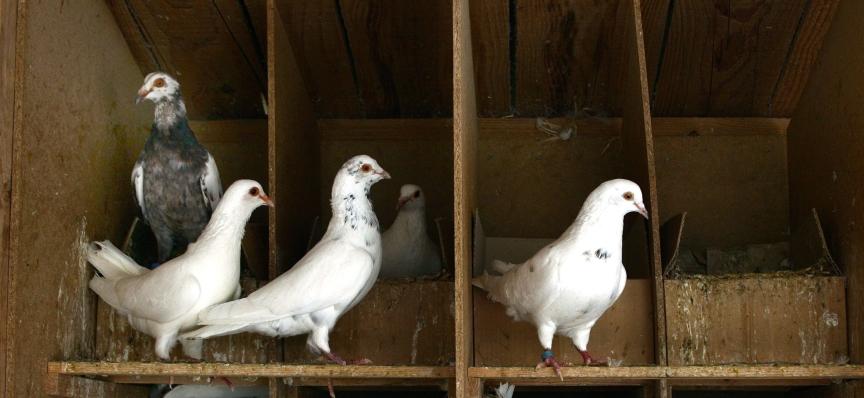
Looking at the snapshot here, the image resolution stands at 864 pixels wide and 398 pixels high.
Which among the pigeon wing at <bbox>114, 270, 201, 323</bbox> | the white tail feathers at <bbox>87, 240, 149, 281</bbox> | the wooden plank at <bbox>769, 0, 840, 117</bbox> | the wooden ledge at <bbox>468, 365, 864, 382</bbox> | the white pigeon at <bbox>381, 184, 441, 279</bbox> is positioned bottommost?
the wooden ledge at <bbox>468, 365, 864, 382</bbox>

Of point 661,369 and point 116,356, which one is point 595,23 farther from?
A: point 116,356

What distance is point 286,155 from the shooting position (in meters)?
3.54

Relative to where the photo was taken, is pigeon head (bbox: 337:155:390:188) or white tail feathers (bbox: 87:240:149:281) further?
pigeon head (bbox: 337:155:390:188)

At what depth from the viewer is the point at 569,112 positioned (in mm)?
4125

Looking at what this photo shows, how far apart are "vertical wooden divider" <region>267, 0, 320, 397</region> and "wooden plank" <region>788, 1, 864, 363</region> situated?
1.96 m

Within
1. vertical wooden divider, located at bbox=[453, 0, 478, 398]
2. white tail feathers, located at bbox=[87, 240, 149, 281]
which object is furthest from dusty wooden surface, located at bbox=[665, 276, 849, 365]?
white tail feathers, located at bbox=[87, 240, 149, 281]

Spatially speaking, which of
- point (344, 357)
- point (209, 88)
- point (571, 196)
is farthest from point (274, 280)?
point (571, 196)

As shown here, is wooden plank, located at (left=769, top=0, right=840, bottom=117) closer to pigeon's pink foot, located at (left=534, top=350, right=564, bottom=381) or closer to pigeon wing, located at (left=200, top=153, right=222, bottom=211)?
pigeon's pink foot, located at (left=534, top=350, right=564, bottom=381)

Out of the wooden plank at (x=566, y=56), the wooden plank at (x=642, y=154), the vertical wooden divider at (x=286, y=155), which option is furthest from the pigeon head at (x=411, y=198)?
the wooden plank at (x=642, y=154)

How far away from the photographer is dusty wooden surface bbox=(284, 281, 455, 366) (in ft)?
11.0

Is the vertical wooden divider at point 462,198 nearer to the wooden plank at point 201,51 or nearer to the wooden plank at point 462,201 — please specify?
the wooden plank at point 462,201

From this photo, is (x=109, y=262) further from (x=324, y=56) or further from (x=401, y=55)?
(x=401, y=55)

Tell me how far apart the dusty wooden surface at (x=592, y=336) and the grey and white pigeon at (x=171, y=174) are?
1.14 m

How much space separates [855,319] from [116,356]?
254cm
